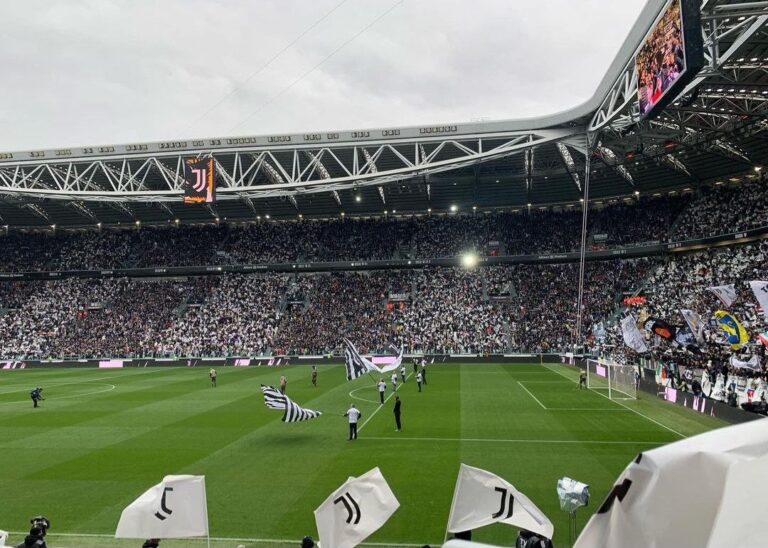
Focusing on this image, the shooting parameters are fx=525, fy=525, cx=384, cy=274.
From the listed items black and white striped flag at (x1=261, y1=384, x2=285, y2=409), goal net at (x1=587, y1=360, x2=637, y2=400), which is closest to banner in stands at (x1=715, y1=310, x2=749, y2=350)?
goal net at (x1=587, y1=360, x2=637, y2=400)

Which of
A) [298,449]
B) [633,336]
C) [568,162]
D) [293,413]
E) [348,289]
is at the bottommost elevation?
[298,449]

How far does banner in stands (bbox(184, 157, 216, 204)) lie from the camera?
43.7 m

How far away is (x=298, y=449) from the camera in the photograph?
1853cm

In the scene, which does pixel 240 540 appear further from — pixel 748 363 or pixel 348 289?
pixel 348 289

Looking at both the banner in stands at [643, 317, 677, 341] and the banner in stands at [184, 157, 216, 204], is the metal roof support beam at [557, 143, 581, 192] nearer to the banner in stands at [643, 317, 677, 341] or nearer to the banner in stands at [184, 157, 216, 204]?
the banner in stands at [643, 317, 677, 341]

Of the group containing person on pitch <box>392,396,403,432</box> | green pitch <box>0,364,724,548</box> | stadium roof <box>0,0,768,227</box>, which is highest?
stadium roof <box>0,0,768,227</box>

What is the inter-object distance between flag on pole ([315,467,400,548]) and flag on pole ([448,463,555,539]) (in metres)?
Result: 1.00

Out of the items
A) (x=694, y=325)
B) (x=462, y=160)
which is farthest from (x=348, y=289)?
(x=694, y=325)

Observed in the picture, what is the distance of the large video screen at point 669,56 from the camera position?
57.5 ft

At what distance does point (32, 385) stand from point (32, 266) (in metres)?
34.8

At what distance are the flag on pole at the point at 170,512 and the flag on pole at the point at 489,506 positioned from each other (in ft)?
13.0

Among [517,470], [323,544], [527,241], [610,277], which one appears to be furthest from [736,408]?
[527,241]

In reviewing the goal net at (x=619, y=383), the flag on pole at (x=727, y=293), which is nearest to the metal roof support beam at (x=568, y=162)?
the goal net at (x=619, y=383)

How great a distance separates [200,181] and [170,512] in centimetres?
3911
